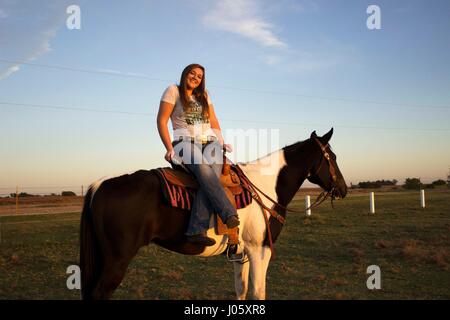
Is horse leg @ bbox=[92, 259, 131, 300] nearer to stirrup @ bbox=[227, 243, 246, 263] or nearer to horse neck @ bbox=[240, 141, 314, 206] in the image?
stirrup @ bbox=[227, 243, 246, 263]

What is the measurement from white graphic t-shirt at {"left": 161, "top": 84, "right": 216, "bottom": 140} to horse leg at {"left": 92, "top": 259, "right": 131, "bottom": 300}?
178cm

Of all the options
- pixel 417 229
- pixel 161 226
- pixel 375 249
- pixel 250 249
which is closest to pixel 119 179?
pixel 161 226

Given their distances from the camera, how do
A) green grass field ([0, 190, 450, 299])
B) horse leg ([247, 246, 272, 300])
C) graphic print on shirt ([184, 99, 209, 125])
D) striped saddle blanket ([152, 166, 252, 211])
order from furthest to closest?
green grass field ([0, 190, 450, 299]), graphic print on shirt ([184, 99, 209, 125]), horse leg ([247, 246, 272, 300]), striped saddle blanket ([152, 166, 252, 211])

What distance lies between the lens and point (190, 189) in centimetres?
471

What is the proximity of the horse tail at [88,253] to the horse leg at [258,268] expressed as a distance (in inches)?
76.4

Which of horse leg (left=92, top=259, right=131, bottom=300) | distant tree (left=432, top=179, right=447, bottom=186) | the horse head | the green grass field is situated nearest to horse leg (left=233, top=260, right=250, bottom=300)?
the green grass field

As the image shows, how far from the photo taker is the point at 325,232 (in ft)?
45.9

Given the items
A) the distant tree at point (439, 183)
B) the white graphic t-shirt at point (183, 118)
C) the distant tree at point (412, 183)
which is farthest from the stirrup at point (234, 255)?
the distant tree at point (439, 183)

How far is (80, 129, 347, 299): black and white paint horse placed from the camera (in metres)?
4.15

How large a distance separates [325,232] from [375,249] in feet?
11.1

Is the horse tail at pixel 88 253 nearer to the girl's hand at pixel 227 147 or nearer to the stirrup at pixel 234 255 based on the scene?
the stirrup at pixel 234 255

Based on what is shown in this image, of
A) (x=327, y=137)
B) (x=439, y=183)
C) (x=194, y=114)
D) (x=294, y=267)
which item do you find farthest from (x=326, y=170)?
(x=439, y=183)

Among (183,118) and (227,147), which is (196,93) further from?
(227,147)

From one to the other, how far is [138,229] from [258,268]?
67.0 inches
